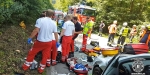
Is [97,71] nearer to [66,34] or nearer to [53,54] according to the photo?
[53,54]

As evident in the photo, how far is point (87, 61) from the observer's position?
9742 mm

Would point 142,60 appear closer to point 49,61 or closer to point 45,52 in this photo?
point 45,52

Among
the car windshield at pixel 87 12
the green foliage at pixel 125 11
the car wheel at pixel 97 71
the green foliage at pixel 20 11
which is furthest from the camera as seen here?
the green foliage at pixel 125 11

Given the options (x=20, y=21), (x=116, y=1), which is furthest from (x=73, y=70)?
(x=116, y=1)

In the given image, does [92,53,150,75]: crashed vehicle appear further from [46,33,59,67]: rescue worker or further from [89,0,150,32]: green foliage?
[89,0,150,32]: green foliage

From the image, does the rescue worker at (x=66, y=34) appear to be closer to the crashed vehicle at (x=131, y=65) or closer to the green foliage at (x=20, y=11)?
the green foliage at (x=20, y=11)

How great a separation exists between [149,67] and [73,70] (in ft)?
15.4

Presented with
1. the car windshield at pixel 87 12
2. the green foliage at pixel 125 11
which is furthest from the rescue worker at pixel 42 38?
the green foliage at pixel 125 11

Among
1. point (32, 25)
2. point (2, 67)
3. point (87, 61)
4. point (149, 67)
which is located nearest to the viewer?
point (149, 67)

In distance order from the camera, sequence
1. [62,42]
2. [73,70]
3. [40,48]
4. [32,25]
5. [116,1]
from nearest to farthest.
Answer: [40,48] < [73,70] < [62,42] < [32,25] < [116,1]

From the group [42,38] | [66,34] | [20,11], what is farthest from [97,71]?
[20,11]

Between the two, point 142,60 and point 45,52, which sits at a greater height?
point 142,60

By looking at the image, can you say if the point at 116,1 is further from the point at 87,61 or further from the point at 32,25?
the point at 87,61

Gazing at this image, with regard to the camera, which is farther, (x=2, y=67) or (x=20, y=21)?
(x=20, y=21)
